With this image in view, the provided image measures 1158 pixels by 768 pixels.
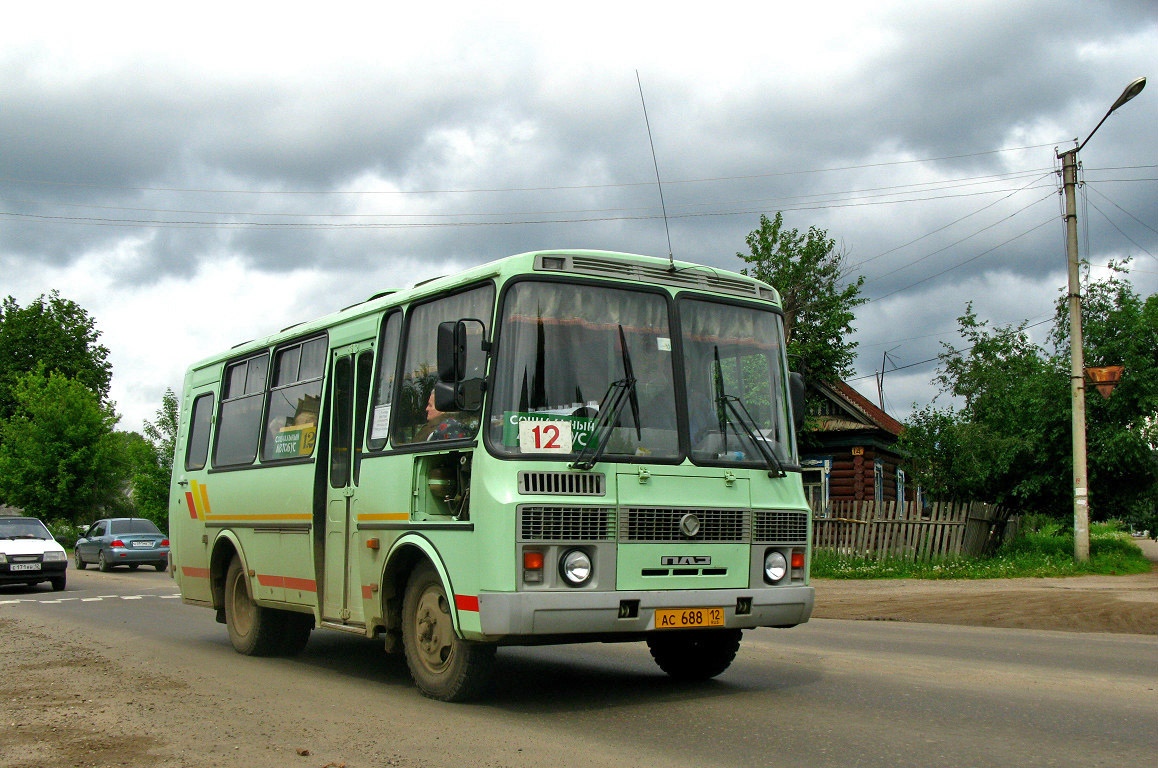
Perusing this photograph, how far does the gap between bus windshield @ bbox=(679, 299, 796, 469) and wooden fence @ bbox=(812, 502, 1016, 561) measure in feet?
51.9

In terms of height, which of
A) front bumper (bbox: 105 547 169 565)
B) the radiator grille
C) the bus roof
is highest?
the bus roof

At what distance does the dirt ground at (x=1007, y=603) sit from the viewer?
13977mm

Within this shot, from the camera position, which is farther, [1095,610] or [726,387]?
[1095,610]

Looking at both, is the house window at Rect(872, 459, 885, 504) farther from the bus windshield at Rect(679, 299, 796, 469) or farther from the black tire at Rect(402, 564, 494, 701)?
the black tire at Rect(402, 564, 494, 701)

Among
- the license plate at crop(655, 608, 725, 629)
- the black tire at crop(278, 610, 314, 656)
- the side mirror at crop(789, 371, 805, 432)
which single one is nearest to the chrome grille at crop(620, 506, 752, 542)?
the license plate at crop(655, 608, 725, 629)

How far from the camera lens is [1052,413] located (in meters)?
25.5

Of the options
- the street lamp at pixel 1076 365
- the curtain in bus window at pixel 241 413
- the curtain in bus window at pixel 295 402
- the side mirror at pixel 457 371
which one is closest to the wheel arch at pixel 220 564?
the curtain in bus window at pixel 241 413

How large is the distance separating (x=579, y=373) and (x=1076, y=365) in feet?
60.5

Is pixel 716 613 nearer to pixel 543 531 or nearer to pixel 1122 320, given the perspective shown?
pixel 543 531

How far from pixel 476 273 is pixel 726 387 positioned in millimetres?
1932

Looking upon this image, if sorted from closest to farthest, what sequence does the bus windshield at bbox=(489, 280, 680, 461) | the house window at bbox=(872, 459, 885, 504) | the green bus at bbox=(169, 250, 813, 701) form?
the green bus at bbox=(169, 250, 813, 701) < the bus windshield at bbox=(489, 280, 680, 461) < the house window at bbox=(872, 459, 885, 504)

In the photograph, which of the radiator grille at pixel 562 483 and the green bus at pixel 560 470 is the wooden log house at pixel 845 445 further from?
the radiator grille at pixel 562 483

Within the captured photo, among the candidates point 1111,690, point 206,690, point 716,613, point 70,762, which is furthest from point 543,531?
point 1111,690

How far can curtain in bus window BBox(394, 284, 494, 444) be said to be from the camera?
7.46 metres
